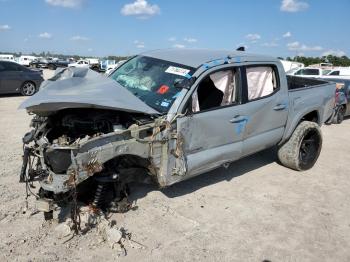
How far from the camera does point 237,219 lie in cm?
441

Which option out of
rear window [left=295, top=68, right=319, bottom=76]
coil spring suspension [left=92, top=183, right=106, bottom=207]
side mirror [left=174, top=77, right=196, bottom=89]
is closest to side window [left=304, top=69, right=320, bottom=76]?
rear window [left=295, top=68, right=319, bottom=76]

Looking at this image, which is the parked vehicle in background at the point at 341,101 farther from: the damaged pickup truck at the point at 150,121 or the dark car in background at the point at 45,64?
the dark car in background at the point at 45,64

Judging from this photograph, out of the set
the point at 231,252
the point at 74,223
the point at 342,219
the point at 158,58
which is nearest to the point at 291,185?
the point at 342,219

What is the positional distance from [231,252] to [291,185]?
2.32m

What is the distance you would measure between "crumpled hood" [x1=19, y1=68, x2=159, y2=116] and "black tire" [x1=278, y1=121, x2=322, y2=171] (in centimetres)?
300

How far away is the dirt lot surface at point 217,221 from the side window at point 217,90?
1.28 metres

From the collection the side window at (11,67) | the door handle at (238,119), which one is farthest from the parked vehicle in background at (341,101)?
the side window at (11,67)

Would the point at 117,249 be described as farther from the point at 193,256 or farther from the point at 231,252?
the point at 231,252

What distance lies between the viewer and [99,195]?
4066 millimetres

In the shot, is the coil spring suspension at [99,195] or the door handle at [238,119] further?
the door handle at [238,119]

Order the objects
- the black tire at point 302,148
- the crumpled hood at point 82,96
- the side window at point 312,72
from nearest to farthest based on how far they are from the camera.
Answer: the crumpled hood at point 82,96, the black tire at point 302,148, the side window at point 312,72

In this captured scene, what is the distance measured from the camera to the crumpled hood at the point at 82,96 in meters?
3.57

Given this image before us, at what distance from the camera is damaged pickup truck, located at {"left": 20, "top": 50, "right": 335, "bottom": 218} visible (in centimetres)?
357

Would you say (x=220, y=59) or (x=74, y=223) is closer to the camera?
(x=74, y=223)
